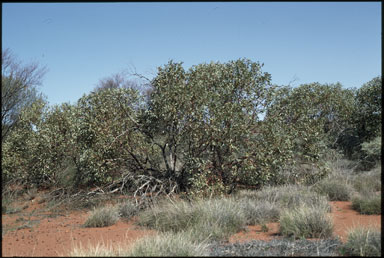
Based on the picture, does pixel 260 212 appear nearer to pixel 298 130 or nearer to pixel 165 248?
pixel 165 248

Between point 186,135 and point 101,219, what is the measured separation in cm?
339

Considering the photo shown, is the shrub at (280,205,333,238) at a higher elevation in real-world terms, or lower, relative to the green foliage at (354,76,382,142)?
lower

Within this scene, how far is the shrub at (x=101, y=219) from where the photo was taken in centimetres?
794

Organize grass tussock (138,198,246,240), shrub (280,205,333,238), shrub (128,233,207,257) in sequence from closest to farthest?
shrub (128,233,207,257) < shrub (280,205,333,238) < grass tussock (138,198,246,240)

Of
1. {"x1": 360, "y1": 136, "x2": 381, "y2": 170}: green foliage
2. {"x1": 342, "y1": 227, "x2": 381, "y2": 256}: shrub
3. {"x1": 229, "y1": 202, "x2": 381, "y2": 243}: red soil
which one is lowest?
{"x1": 229, "y1": 202, "x2": 381, "y2": 243}: red soil

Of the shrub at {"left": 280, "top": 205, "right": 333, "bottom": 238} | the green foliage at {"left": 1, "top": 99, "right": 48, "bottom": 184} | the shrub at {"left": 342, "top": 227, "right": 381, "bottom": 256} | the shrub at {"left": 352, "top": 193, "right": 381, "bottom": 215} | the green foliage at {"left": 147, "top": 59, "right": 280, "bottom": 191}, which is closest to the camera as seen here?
the shrub at {"left": 342, "top": 227, "right": 381, "bottom": 256}

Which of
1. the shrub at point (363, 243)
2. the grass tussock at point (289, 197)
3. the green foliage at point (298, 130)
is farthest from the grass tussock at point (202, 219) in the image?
the green foliage at point (298, 130)

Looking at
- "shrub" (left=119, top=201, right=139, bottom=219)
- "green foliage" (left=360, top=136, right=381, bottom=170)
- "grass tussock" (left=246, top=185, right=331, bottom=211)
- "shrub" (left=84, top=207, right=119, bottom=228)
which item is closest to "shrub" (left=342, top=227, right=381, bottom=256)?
"grass tussock" (left=246, top=185, right=331, bottom=211)

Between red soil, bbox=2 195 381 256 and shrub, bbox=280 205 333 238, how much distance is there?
0.25m

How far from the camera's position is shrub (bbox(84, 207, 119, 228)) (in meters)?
7.94

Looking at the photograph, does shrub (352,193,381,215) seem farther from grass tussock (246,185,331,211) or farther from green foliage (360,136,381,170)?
green foliage (360,136,381,170)

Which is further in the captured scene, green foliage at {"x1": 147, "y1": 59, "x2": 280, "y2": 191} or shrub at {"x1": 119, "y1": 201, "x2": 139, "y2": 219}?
green foliage at {"x1": 147, "y1": 59, "x2": 280, "y2": 191}

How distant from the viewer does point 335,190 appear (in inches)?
408

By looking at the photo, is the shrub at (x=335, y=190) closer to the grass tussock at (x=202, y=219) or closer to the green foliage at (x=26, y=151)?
the grass tussock at (x=202, y=219)
